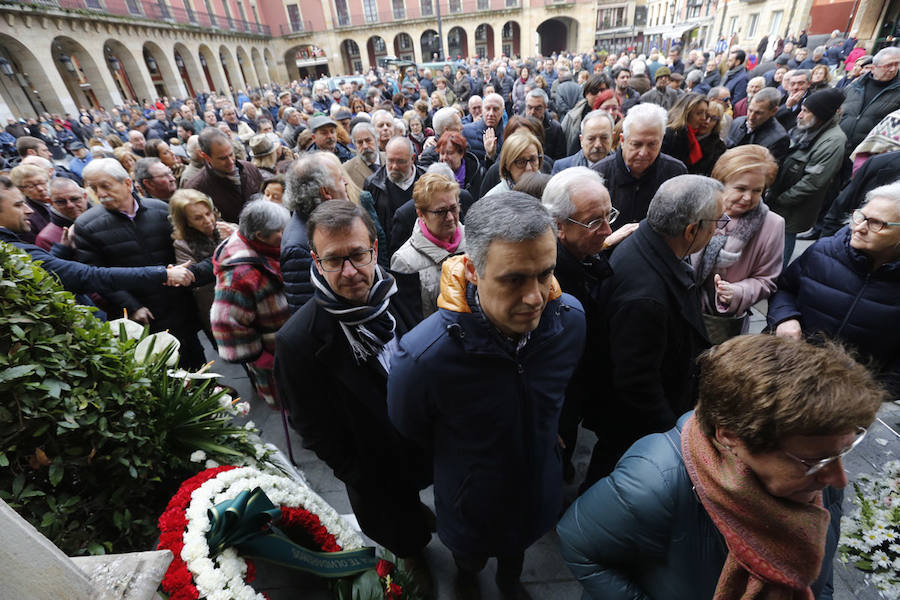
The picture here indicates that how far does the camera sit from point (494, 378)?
1.51 metres

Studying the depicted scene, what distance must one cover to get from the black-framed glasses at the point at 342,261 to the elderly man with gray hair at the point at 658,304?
115 cm

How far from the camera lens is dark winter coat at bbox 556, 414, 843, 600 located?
118 cm

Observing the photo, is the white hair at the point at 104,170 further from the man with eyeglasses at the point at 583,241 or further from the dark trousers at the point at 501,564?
the dark trousers at the point at 501,564

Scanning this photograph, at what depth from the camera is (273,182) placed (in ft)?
12.5

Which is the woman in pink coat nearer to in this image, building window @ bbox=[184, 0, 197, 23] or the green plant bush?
the green plant bush

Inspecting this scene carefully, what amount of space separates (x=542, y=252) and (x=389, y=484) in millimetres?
1487

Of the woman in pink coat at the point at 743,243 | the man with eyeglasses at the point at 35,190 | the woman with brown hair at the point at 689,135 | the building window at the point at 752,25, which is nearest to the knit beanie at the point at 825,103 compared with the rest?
the woman with brown hair at the point at 689,135

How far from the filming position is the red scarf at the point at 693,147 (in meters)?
3.95

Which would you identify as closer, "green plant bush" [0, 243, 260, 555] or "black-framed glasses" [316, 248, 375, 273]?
"green plant bush" [0, 243, 260, 555]

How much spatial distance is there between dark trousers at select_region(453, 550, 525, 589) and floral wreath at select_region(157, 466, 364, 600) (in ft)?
2.19

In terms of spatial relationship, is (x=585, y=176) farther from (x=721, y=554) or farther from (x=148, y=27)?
(x=148, y=27)

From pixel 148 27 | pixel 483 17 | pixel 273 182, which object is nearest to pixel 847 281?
pixel 273 182

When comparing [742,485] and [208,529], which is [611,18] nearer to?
[742,485]

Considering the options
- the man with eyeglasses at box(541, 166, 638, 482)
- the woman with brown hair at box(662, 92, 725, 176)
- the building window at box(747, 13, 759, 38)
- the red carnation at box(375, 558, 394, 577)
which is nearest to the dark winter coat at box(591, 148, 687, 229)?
the woman with brown hair at box(662, 92, 725, 176)
